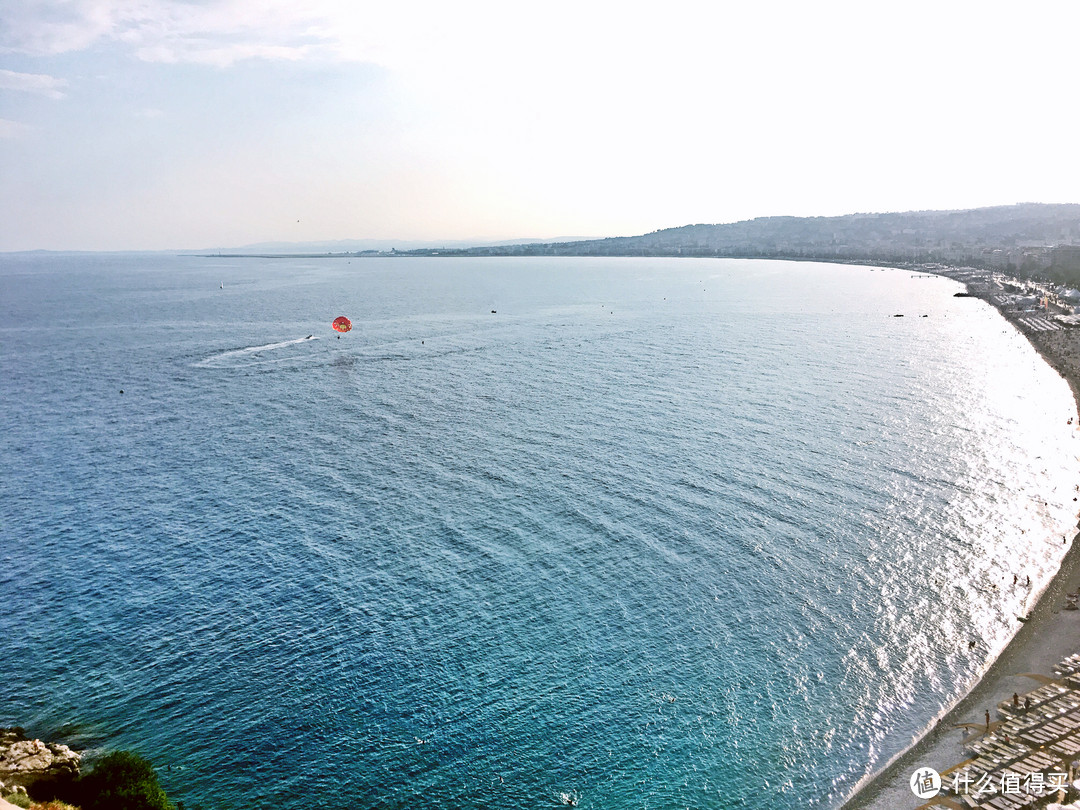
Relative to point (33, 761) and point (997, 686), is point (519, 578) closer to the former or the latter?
point (33, 761)

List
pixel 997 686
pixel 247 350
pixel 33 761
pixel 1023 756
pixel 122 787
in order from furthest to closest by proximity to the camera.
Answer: pixel 247 350 < pixel 997 686 < pixel 1023 756 < pixel 33 761 < pixel 122 787

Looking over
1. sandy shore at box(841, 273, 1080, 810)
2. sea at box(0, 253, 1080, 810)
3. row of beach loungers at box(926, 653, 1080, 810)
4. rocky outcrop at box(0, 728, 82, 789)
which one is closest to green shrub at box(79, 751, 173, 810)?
rocky outcrop at box(0, 728, 82, 789)

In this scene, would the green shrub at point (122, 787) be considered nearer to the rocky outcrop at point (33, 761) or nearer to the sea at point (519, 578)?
the rocky outcrop at point (33, 761)

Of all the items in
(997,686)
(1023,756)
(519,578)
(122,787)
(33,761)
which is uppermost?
(519,578)

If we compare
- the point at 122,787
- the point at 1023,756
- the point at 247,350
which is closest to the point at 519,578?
the point at 122,787

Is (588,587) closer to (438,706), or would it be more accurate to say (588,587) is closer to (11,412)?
(438,706)

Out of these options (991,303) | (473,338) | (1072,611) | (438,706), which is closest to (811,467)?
(1072,611)

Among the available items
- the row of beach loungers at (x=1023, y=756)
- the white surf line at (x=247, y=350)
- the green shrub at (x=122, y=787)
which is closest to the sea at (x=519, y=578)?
the green shrub at (x=122, y=787)
